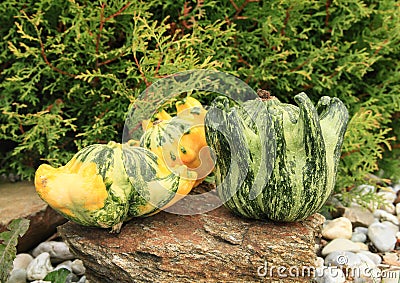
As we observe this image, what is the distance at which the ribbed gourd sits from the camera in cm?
189

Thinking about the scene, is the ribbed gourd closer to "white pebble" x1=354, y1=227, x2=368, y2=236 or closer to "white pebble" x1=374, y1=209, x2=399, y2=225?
"white pebble" x1=354, y1=227, x2=368, y2=236

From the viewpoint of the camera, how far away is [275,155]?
1.99 metres

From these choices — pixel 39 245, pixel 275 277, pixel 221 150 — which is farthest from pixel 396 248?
pixel 39 245

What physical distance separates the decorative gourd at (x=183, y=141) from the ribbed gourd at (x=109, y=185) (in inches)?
2.5

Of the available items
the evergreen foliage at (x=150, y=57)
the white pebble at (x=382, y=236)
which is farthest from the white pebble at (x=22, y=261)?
the white pebble at (x=382, y=236)

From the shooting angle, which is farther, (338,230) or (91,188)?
(338,230)

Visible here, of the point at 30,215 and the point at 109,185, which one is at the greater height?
the point at 109,185

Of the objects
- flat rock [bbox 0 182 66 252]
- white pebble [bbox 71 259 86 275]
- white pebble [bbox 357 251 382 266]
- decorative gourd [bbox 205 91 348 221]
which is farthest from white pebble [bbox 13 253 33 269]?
white pebble [bbox 357 251 382 266]

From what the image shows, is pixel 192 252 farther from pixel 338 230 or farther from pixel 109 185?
pixel 338 230

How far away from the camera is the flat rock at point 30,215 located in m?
2.67
